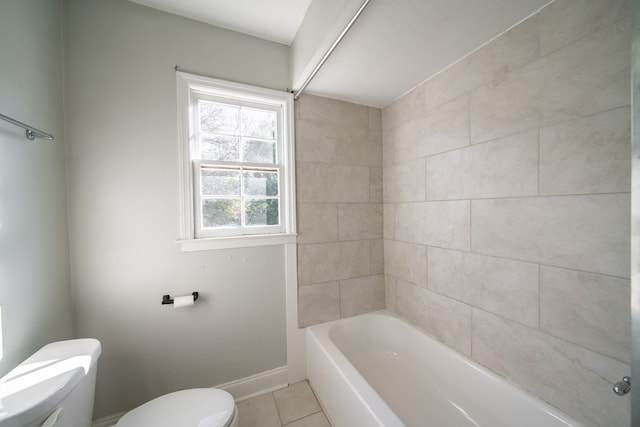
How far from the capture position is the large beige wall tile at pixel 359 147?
186cm

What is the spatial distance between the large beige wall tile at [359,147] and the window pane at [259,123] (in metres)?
0.56

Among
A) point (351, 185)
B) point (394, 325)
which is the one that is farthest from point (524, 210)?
point (394, 325)

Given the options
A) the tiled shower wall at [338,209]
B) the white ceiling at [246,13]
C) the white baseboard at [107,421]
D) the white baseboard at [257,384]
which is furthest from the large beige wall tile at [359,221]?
the white baseboard at [107,421]

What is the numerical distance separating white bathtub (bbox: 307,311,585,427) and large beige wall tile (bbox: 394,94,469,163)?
1378 mm

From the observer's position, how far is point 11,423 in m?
0.62

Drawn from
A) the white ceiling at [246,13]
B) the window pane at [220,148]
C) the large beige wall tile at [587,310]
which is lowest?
the large beige wall tile at [587,310]

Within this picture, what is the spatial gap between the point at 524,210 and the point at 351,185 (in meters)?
1.13

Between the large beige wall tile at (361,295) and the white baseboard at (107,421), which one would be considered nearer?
the white baseboard at (107,421)

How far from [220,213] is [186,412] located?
109cm

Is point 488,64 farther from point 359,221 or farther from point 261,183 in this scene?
point 261,183

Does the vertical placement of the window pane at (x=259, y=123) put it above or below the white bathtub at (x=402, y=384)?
above

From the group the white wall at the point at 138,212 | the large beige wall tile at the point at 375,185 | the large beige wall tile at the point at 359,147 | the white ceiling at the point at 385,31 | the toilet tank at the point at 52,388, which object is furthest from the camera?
the large beige wall tile at the point at 375,185

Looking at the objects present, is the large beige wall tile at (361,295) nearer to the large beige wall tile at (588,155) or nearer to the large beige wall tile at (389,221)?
the large beige wall tile at (389,221)

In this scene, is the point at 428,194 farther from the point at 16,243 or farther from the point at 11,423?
the point at 16,243
